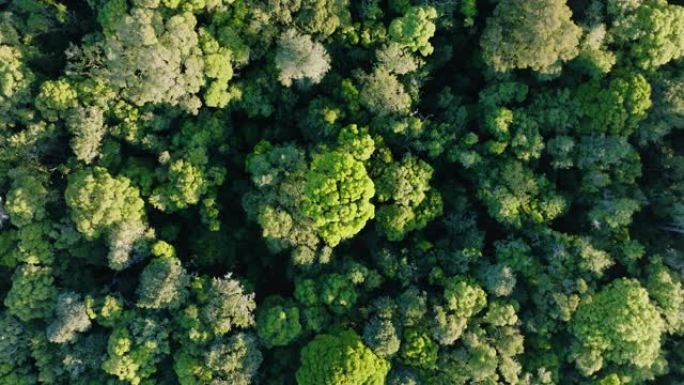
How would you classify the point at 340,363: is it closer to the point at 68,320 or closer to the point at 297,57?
the point at 68,320

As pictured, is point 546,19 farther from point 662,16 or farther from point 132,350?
point 132,350

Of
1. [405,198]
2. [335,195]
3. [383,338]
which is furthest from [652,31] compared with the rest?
[383,338]

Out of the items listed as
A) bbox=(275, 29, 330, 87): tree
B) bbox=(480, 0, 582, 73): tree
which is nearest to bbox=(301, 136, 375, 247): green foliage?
bbox=(275, 29, 330, 87): tree

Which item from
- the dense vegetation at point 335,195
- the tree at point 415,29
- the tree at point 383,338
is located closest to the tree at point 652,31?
the dense vegetation at point 335,195

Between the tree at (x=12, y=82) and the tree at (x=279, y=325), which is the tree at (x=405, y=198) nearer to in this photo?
the tree at (x=279, y=325)

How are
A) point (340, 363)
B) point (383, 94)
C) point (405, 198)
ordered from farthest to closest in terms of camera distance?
point (383, 94) → point (405, 198) → point (340, 363)

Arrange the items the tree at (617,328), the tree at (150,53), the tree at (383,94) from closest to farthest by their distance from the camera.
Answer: the tree at (150,53), the tree at (617,328), the tree at (383,94)

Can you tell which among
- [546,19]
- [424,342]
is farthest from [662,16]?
[424,342]
